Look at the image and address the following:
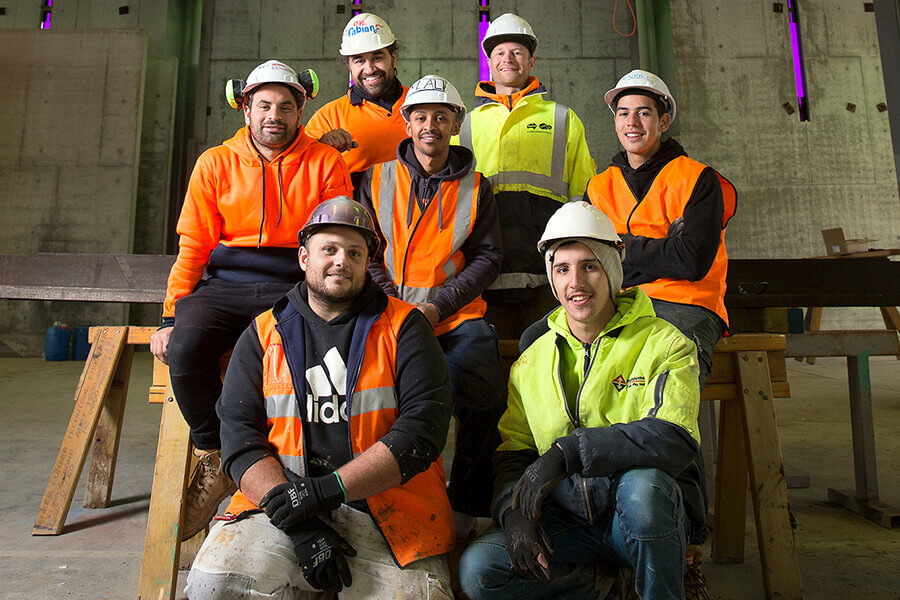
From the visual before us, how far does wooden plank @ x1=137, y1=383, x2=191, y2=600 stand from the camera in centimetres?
225

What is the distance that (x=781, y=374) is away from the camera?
2.69m

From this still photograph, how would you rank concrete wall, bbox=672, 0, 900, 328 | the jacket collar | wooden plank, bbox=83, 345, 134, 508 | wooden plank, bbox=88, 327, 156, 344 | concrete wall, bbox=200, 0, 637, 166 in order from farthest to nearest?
1. concrete wall, bbox=200, 0, 637, 166
2. concrete wall, bbox=672, 0, 900, 328
3. wooden plank, bbox=83, 345, 134, 508
4. the jacket collar
5. wooden plank, bbox=88, 327, 156, 344

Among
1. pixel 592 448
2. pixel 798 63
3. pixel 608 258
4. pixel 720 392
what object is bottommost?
pixel 592 448

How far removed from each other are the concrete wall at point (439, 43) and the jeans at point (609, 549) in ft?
32.0

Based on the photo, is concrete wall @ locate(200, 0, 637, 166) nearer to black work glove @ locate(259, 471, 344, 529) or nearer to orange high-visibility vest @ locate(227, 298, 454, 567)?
orange high-visibility vest @ locate(227, 298, 454, 567)

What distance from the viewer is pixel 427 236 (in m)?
2.60

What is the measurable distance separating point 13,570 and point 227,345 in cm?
135

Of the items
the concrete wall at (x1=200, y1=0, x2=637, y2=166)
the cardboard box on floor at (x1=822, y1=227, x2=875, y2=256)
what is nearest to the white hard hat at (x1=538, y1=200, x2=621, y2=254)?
the cardboard box on floor at (x1=822, y1=227, x2=875, y2=256)

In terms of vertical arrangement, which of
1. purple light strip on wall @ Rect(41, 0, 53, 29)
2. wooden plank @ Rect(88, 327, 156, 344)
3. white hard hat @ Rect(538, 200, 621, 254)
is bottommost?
wooden plank @ Rect(88, 327, 156, 344)

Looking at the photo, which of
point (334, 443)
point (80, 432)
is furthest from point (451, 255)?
point (80, 432)

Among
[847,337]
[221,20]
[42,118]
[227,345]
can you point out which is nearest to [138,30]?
[221,20]

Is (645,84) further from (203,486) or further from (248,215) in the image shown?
(203,486)

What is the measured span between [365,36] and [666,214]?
1.80 metres

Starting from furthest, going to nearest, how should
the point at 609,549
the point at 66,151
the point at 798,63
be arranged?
the point at 798,63 → the point at 66,151 → the point at 609,549
